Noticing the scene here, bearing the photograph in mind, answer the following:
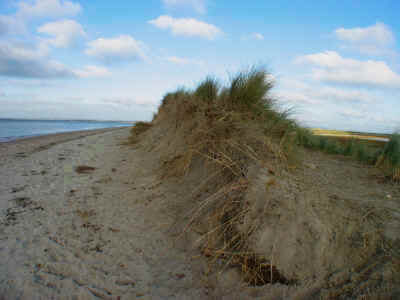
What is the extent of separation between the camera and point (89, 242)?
2357 mm

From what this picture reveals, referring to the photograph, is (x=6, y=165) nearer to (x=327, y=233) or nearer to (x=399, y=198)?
(x=327, y=233)

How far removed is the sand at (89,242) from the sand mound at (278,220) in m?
0.30

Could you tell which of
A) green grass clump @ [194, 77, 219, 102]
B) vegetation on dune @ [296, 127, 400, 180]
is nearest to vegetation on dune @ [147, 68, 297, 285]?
green grass clump @ [194, 77, 219, 102]

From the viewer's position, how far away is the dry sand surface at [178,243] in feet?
5.52

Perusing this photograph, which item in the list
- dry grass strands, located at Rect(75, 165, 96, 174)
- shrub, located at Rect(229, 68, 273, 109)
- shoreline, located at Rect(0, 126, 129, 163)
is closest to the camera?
shrub, located at Rect(229, 68, 273, 109)

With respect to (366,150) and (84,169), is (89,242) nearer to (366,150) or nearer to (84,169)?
(84,169)

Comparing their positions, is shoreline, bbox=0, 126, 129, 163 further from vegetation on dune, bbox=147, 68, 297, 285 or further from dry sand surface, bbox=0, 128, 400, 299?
vegetation on dune, bbox=147, 68, 297, 285

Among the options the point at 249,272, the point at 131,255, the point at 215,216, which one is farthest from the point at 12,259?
the point at 249,272

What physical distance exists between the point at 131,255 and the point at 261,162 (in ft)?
5.62

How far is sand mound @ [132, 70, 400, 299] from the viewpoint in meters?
1.67

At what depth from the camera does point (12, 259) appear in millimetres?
1944

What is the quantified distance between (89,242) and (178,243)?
36.1 inches

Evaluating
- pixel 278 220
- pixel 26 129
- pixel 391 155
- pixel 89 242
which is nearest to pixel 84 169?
pixel 89 242

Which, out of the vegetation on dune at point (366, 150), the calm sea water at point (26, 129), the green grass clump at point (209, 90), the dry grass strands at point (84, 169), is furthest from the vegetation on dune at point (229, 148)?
the calm sea water at point (26, 129)
